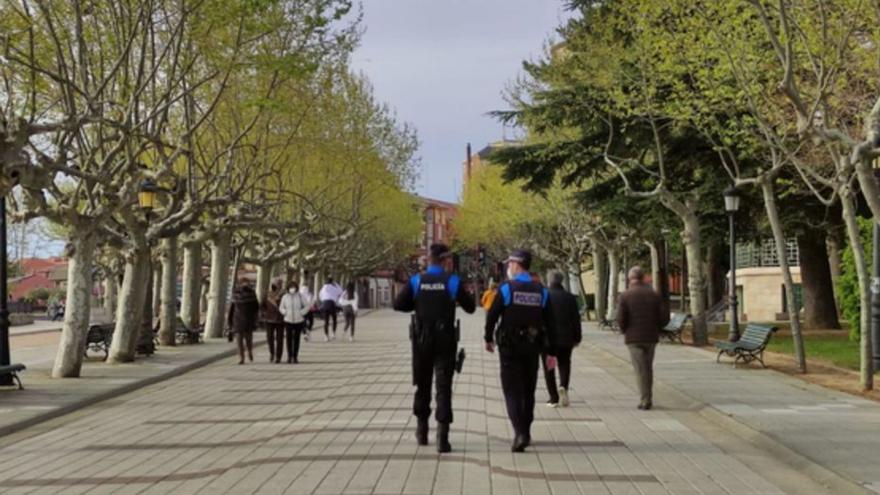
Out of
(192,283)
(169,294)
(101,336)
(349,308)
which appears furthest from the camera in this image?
(349,308)

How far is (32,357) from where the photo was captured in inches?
1051

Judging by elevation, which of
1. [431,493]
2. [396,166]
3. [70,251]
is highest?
[396,166]

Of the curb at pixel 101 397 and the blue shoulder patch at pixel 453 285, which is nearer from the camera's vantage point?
the blue shoulder patch at pixel 453 285

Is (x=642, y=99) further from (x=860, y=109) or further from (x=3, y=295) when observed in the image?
(x=3, y=295)

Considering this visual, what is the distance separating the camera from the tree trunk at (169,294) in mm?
28391

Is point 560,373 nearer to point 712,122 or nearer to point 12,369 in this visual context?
point 12,369

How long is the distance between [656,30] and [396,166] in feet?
111

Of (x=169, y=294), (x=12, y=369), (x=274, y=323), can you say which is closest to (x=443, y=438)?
(x=12, y=369)

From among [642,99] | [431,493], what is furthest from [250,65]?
[431,493]

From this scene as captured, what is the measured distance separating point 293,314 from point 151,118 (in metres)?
6.58

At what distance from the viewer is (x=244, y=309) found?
77.0 feet

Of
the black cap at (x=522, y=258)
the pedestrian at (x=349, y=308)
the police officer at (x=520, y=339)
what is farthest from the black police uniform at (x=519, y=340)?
the pedestrian at (x=349, y=308)

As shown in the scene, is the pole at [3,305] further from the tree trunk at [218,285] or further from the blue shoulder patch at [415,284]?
the tree trunk at [218,285]

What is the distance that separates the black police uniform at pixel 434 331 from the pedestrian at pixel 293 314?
1323 centimetres
